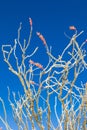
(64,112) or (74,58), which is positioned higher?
(74,58)

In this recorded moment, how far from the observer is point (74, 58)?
286 centimetres

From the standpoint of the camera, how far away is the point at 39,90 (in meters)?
2.71

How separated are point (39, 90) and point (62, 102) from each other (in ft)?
0.82

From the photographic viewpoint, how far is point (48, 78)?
2.75m

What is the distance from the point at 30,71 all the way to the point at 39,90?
29cm

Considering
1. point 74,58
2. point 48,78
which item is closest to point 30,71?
point 48,78

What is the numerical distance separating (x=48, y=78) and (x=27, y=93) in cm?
25

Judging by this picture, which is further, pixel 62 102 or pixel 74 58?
pixel 74 58

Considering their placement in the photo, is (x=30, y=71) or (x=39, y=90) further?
(x=30, y=71)

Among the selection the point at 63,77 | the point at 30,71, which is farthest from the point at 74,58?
the point at 30,71

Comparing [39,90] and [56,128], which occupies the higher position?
[39,90]

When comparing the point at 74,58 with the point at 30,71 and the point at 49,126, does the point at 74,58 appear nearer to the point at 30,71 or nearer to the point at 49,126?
the point at 30,71

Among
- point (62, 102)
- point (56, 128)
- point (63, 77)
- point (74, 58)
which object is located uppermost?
point (74, 58)

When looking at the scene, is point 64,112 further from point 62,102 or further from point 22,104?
point 22,104
